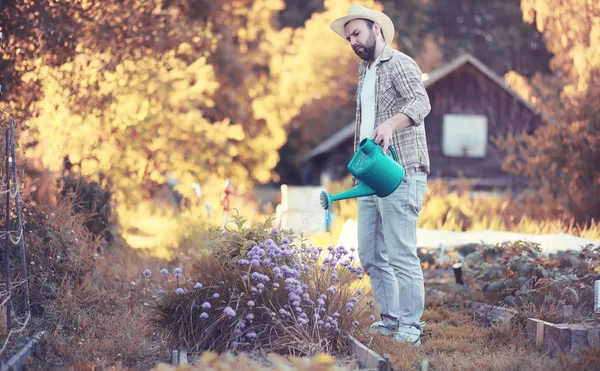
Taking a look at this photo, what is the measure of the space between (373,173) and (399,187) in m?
0.31

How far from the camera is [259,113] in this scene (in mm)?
24062

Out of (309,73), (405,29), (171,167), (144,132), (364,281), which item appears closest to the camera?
(364,281)

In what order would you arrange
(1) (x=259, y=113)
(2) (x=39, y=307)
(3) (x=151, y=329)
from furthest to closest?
(1) (x=259, y=113) < (2) (x=39, y=307) < (3) (x=151, y=329)

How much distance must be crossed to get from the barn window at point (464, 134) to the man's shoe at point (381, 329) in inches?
791

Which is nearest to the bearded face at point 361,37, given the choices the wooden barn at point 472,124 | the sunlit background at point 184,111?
the sunlit background at point 184,111

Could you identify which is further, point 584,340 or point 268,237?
point 268,237

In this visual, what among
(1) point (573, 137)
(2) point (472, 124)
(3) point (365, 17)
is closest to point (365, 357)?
(3) point (365, 17)

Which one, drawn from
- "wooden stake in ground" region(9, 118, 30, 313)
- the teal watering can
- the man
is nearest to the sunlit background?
"wooden stake in ground" region(9, 118, 30, 313)

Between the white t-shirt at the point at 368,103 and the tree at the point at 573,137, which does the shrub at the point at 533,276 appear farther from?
the tree at the point at 573,137

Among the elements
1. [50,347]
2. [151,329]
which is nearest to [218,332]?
[151,329]

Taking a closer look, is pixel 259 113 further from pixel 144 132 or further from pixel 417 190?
pixel 417 190

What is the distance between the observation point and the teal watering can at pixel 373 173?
15.0 feet

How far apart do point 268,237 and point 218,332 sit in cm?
69

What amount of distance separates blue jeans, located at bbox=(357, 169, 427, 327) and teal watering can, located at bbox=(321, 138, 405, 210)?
0.72 ft
